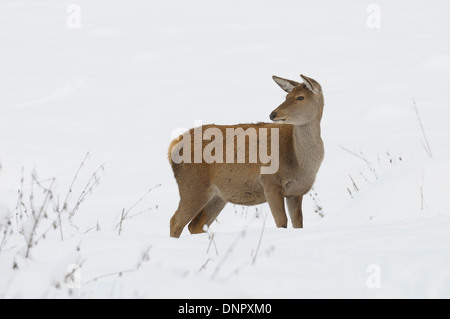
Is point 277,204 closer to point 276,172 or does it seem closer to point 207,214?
point 276,172

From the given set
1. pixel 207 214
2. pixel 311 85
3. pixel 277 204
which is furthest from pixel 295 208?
pixel 311 85

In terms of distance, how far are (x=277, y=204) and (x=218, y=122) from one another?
6778 mm

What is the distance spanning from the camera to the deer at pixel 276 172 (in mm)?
6359

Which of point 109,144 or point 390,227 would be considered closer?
point 390,227

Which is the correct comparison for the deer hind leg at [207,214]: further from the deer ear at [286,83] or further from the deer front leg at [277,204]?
the deer ear at [286,83]

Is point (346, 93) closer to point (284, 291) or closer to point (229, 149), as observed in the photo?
point (229, 149)

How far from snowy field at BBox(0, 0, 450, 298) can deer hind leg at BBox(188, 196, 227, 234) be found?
1.01 ft

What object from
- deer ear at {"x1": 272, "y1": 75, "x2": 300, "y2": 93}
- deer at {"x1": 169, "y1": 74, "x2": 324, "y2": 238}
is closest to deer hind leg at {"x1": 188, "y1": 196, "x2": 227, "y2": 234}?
deer at {"x1": 169, "y1": 74, "x2": 324, "y2": 238}

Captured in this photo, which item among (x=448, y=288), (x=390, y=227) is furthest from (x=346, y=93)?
(x=448, y=288)

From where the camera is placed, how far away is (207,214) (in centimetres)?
707

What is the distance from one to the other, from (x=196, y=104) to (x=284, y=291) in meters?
12.1

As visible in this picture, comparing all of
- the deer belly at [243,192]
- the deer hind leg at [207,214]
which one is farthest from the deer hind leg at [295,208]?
the deer hind leg at [207,214]

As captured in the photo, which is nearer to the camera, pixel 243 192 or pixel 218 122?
pixel 243 192
